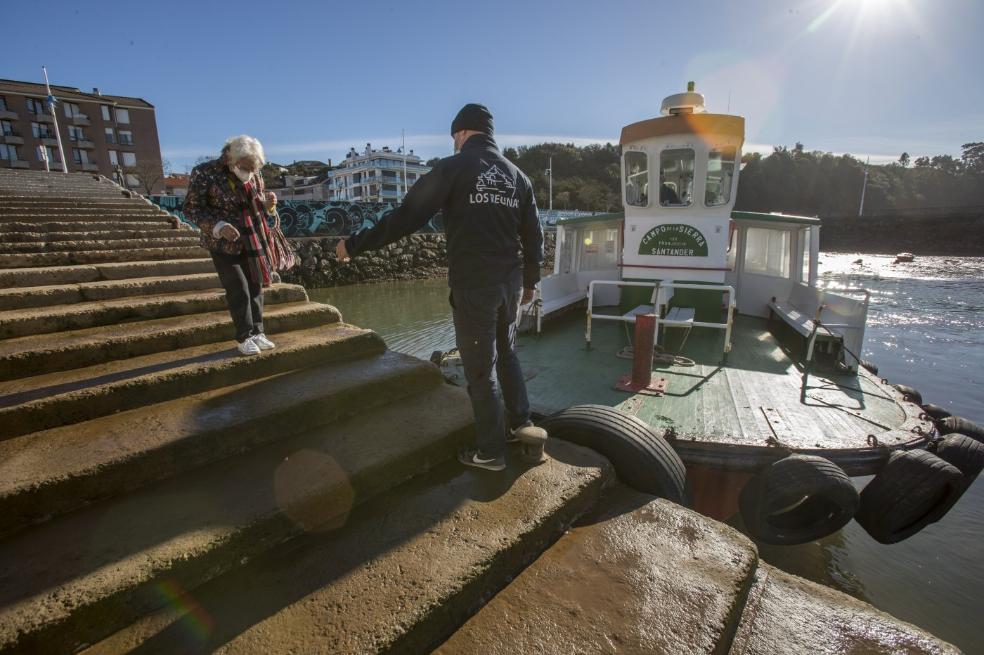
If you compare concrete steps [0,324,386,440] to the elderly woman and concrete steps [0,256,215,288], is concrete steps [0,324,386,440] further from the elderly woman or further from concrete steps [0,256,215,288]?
concrete steps [0,256,215,288]

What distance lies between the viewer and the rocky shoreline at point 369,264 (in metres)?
25.5

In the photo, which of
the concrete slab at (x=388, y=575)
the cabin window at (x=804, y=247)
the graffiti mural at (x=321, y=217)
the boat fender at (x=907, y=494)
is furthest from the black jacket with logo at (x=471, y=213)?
the graffiti mural at (x=321, y=217)

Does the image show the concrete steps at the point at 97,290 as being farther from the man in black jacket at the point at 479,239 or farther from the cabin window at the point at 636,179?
the cabin window at the point at 636,179

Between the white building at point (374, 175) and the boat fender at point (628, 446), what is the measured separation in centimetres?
8687

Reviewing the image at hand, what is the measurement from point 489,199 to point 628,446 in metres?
1.84

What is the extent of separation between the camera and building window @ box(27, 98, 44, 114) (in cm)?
5500

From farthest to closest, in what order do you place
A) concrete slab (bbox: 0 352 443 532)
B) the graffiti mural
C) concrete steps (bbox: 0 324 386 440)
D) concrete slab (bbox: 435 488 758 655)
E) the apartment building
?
the apartment building < the graffiti mural < concrete steps (bbox: 0 324 386 440) < concrete slab (bbox: 0 352 443 532) < concrete slab (bbox: 435 488 758 655)

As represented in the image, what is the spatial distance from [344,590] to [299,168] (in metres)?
117

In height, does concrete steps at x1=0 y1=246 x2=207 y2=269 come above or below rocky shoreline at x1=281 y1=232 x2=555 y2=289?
above

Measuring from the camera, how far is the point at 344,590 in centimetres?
198

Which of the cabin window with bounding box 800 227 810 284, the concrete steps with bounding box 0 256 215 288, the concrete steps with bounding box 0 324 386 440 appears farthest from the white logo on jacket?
the cabin window with bounding box 800 227 810 284

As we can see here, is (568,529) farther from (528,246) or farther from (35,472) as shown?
(35,472)

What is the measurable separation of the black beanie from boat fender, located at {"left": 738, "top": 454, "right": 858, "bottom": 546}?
346 cm

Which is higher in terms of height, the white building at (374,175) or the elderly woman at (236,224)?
the white building at (374,175)
